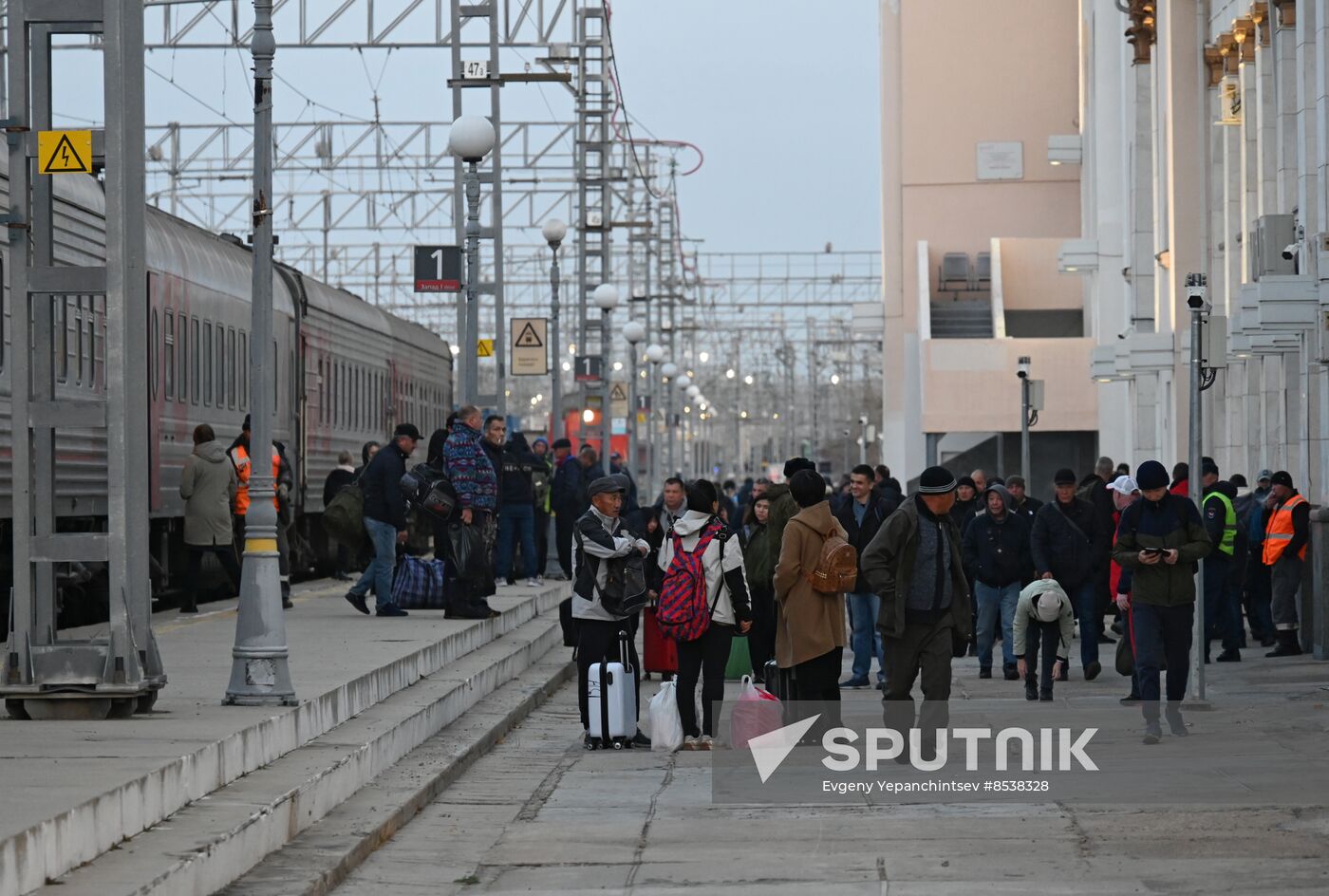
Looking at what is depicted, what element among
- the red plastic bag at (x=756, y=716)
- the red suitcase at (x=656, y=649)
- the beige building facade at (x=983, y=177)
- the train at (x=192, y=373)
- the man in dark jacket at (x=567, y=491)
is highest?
the beige building facade at (x=983, y=177)

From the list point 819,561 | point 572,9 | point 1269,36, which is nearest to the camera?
point 819,561

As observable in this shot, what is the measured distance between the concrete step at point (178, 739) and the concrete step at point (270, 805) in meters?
0.07

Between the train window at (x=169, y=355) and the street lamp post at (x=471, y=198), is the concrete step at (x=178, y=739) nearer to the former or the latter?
the train window at (x=169, y=355)

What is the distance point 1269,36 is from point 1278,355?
12.6 ft

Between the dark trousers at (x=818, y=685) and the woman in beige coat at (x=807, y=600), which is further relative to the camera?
the dark trousers at (x=818, y=685)

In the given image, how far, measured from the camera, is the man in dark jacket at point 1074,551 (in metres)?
18.0

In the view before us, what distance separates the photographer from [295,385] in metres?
30.1

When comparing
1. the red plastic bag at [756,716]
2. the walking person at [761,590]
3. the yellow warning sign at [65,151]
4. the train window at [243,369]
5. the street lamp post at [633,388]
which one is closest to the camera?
the yellow warning sign at [65,151]

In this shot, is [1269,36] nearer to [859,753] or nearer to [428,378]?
[859,753]

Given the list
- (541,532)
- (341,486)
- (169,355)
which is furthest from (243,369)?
Answer: (541,532)

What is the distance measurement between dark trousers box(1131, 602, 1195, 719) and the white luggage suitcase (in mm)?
3131

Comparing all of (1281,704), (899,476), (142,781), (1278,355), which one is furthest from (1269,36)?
(899,476)

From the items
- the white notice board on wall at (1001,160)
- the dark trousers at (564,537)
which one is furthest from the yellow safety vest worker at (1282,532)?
the white notice board on wall at (1001,160)

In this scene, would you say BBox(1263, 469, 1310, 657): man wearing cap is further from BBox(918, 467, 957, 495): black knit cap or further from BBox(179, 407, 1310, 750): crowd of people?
BBox(918, 467, 957, 495): black knit cap
